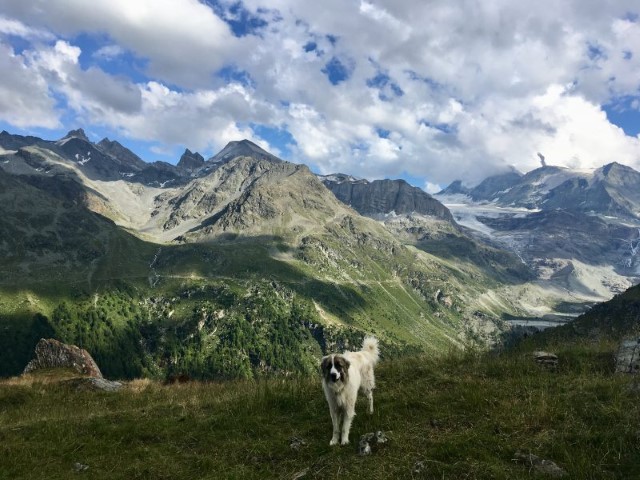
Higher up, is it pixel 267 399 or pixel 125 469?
pixel 267 399

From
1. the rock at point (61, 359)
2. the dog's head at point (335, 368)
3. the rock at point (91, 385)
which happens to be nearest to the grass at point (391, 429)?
the dog's head at point (335, 368)

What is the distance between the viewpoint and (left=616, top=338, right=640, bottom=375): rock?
1527cm

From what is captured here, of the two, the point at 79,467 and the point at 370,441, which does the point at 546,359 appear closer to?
the point at 370,441

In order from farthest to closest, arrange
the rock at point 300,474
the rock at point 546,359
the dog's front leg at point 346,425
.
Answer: the rock at point 546,359
the dog's front leg at point 346,425
the rock at point 300,474

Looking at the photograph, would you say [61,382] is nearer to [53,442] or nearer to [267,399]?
[53,442]

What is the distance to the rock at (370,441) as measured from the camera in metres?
11.0

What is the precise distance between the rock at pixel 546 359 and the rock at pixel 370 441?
9.03 meters

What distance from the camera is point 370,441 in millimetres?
11492

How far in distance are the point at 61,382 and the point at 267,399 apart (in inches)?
602

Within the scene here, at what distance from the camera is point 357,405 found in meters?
15.5

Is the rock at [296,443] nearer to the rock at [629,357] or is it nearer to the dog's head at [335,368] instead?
the dog's head at [335,368]

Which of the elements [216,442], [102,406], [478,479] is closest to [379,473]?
[478,479]

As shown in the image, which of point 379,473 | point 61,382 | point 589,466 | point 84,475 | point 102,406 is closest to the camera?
point 589,466

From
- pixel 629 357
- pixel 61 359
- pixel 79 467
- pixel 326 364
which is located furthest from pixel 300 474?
pixel 61 359
